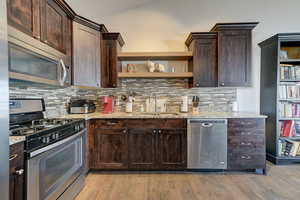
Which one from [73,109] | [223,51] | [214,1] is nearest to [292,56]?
[223,51]

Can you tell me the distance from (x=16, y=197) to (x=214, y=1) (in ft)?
12.7

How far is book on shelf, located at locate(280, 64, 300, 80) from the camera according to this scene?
3.08m

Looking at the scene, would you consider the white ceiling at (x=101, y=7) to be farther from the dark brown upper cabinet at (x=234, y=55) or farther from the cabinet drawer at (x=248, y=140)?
the cabinet drawer at (x=248, y=140)

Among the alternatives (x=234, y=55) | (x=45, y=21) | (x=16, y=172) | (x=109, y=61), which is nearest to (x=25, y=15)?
(x=45, y=21)

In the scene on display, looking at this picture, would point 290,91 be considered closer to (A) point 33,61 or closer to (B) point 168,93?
(B) point 168,93

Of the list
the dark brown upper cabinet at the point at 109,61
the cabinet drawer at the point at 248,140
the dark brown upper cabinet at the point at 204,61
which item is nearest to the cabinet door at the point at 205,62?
the dark brown upper cabinet at the point at 204,61

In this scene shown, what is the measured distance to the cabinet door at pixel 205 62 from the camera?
9.66ft

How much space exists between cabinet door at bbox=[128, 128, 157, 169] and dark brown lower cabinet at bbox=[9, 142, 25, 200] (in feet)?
5.06

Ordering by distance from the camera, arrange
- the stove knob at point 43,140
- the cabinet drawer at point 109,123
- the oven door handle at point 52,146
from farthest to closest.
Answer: the cabinet drawer at point 109,123 < the stove knob at point 43,140 < the oven door handle at point 52,146

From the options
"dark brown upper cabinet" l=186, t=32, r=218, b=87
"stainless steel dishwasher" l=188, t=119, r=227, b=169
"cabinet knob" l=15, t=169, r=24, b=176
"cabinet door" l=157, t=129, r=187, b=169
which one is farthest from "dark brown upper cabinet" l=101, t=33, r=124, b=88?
"cabinet knob" l=15, t=169, r=24, b=176

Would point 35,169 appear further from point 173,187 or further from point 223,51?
point 223,51

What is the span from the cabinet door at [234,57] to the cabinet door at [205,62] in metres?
0.09

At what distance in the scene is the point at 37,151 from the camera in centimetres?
141

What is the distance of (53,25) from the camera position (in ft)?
6.97
